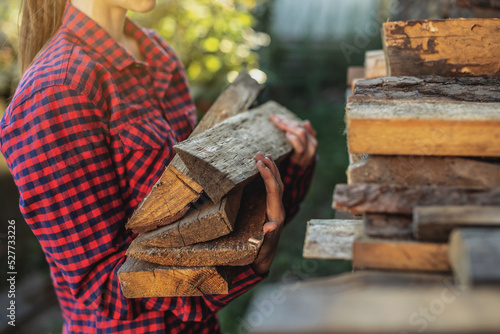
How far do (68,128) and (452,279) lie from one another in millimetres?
1158

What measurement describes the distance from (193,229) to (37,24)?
1155 mm

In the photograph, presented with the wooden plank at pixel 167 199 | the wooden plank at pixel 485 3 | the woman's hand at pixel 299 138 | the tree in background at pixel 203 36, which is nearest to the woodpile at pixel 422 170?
the wooden plank at pixel 167 199

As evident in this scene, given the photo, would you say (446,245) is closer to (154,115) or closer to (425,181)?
(425,181)

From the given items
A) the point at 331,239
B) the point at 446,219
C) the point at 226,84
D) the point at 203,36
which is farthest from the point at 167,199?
the point at 203,36

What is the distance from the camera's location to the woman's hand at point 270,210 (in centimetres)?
148

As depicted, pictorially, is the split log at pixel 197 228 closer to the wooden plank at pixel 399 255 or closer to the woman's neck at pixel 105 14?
the wooden plank at pixel 399 255

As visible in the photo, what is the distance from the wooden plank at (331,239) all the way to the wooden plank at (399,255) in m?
→ 0.06

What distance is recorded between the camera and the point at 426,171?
42.6 inches

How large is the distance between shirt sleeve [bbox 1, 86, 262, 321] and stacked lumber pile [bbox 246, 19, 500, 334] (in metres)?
0.66

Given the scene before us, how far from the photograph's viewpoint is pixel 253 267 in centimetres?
158

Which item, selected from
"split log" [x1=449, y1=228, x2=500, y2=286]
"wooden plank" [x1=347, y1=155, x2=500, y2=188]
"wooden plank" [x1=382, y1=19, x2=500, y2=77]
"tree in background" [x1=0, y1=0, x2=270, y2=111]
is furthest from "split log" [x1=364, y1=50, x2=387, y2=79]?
"tree in background" [x1=0, y1=0, x2=270, y2=111]

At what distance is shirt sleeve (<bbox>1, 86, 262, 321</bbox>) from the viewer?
1.39m

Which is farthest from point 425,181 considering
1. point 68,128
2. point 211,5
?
point 211,5

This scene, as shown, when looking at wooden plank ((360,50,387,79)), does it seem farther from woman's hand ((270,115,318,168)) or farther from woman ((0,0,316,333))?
woman ((0,0,316,333))
